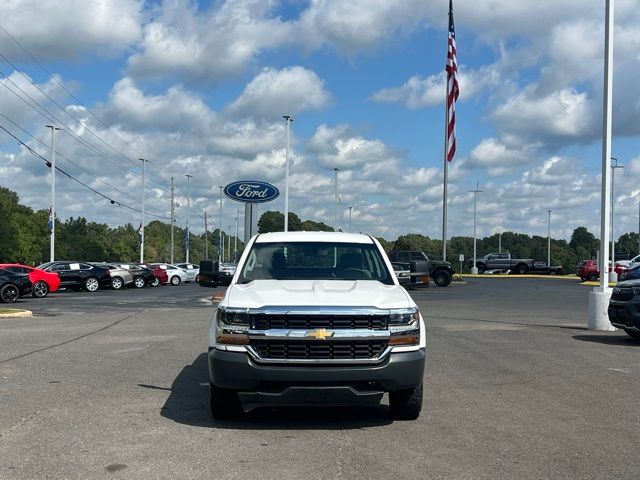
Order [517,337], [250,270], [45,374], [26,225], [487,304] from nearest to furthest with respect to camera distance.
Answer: [250,270]
[45,374]
[517,337]
[487,304]
[26,225]

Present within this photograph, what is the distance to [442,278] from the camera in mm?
41750

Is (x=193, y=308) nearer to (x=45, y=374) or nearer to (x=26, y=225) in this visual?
(x=45, y=374)

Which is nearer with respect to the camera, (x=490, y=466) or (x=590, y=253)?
(x=490, y=466)

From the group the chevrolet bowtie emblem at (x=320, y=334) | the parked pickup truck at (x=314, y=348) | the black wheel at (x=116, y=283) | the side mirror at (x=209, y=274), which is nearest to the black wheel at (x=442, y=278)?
the black wheel at (x=116, y=283)

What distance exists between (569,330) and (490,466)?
11862 mm

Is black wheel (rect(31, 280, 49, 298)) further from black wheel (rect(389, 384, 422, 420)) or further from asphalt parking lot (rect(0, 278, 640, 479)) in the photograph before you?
black wheel (rect(389, 384, 422, 420))

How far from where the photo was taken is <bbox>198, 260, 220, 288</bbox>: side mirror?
8711 mm

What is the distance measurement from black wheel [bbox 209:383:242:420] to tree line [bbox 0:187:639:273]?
7889 cm

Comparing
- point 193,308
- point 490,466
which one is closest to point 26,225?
point 193,308

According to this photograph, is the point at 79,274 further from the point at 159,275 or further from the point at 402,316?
the point at 402,316

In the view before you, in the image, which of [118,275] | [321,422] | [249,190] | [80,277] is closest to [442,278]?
[249,190]

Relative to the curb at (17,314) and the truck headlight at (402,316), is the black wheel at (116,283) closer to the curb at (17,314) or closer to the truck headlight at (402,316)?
the curb at (17,314)

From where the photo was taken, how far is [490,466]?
577 centimetres

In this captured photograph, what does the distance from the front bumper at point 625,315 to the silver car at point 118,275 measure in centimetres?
3166
